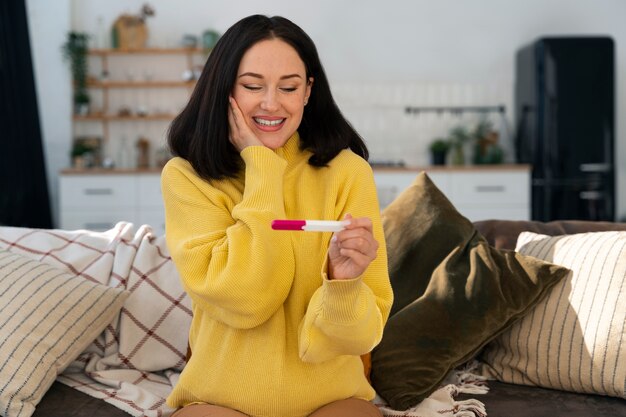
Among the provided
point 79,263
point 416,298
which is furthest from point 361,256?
point 79,263

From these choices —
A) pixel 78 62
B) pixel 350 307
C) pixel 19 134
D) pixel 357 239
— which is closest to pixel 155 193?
pixel 19 134

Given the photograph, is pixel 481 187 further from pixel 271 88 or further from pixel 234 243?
pixel 234 243

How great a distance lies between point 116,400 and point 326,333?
70 cm

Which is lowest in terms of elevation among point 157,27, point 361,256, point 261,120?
point 361,256

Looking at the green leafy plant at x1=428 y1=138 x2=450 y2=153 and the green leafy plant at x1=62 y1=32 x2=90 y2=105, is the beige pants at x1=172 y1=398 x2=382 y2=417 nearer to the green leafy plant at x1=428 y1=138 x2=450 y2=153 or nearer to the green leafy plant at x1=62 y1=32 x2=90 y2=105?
the green leafy plant at x1=428 y1=138 x2=450 y2=153

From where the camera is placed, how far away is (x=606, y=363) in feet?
6.50

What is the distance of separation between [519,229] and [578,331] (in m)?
0.49

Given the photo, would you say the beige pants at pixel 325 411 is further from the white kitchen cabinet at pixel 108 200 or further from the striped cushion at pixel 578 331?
the white kitchen cabinet at pixel 108 200

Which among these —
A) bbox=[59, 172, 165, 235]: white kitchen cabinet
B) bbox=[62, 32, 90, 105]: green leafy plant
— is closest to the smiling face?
bbox=[59, 172, 165, 235]: white kitchen cabinet

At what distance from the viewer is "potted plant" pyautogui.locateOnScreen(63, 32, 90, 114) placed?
6.41 meters

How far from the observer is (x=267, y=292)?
160cm

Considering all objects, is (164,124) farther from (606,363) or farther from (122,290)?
(606,363)

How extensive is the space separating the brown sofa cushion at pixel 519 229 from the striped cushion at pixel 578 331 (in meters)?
0.24

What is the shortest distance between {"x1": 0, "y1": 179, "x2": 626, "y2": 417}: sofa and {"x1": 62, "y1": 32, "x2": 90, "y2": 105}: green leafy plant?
425 cm
